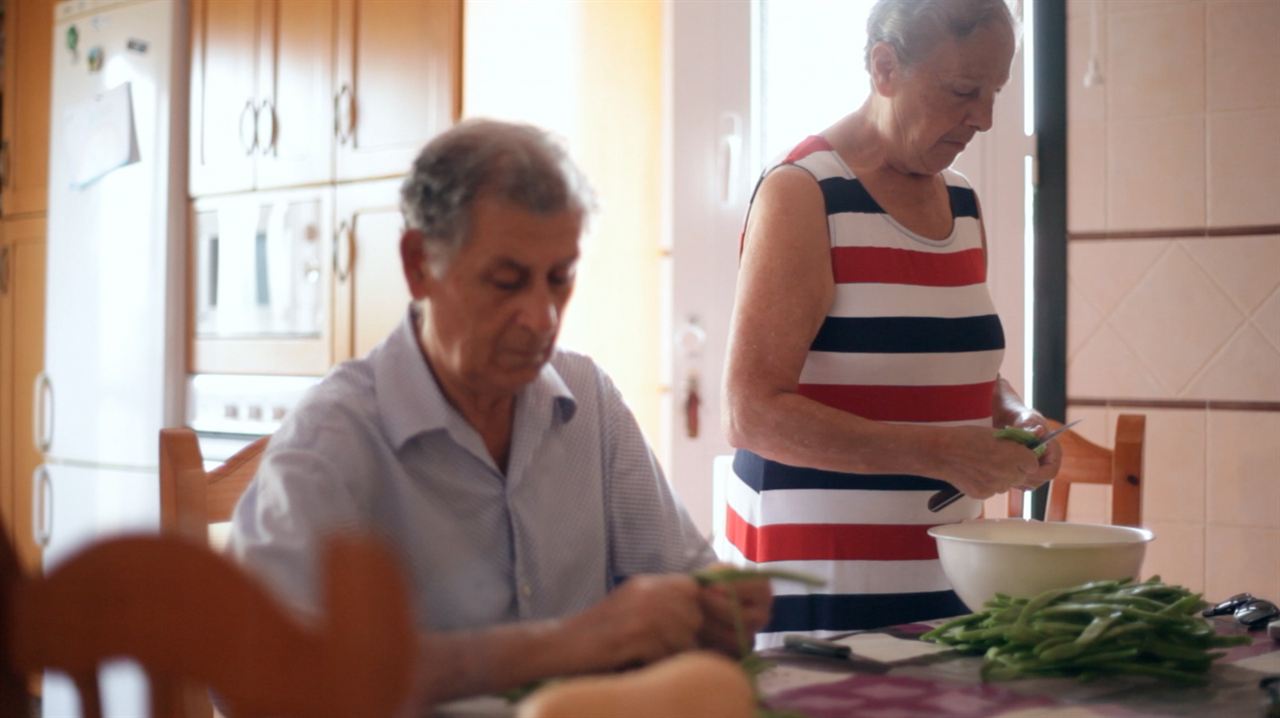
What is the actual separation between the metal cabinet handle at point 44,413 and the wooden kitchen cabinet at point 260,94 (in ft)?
2.64

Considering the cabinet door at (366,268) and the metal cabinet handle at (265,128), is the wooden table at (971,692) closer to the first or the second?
the cabinet door at (366,268)

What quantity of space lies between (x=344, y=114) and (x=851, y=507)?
1.97 metres

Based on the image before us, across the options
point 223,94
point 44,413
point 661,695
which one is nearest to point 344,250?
point 223,94

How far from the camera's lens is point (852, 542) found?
1.48m

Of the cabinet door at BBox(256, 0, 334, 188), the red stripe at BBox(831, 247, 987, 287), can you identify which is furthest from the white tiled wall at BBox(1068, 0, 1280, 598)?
the cabinet door at BBox(256, 0, 334, 188)

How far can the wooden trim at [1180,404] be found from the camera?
217 centimetres

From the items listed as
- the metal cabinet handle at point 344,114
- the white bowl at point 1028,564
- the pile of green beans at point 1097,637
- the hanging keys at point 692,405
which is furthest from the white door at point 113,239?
the pile of green beans at point 1097,637

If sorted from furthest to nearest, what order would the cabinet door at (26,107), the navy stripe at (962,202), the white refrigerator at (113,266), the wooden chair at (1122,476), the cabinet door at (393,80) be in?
the cabinet door at (26,107) → the white refrigerator at (113,266) → the cabinet door at (393,80) → the wooden chair at (1122,476) → the navy stripe at (962,202)

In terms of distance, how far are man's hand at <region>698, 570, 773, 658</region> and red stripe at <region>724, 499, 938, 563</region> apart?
0.43 metres

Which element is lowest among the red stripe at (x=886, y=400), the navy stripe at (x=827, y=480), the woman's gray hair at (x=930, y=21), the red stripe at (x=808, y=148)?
the navy stripe at (x=827, y=480)

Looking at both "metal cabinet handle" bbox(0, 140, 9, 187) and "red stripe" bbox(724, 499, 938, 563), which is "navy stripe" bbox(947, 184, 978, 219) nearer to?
"red stripe" bbox(724, 499, 938, 563)

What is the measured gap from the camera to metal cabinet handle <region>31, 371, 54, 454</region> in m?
3.63

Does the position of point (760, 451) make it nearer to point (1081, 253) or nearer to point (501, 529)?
point (501, 529)

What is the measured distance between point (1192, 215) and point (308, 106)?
2092 mm
